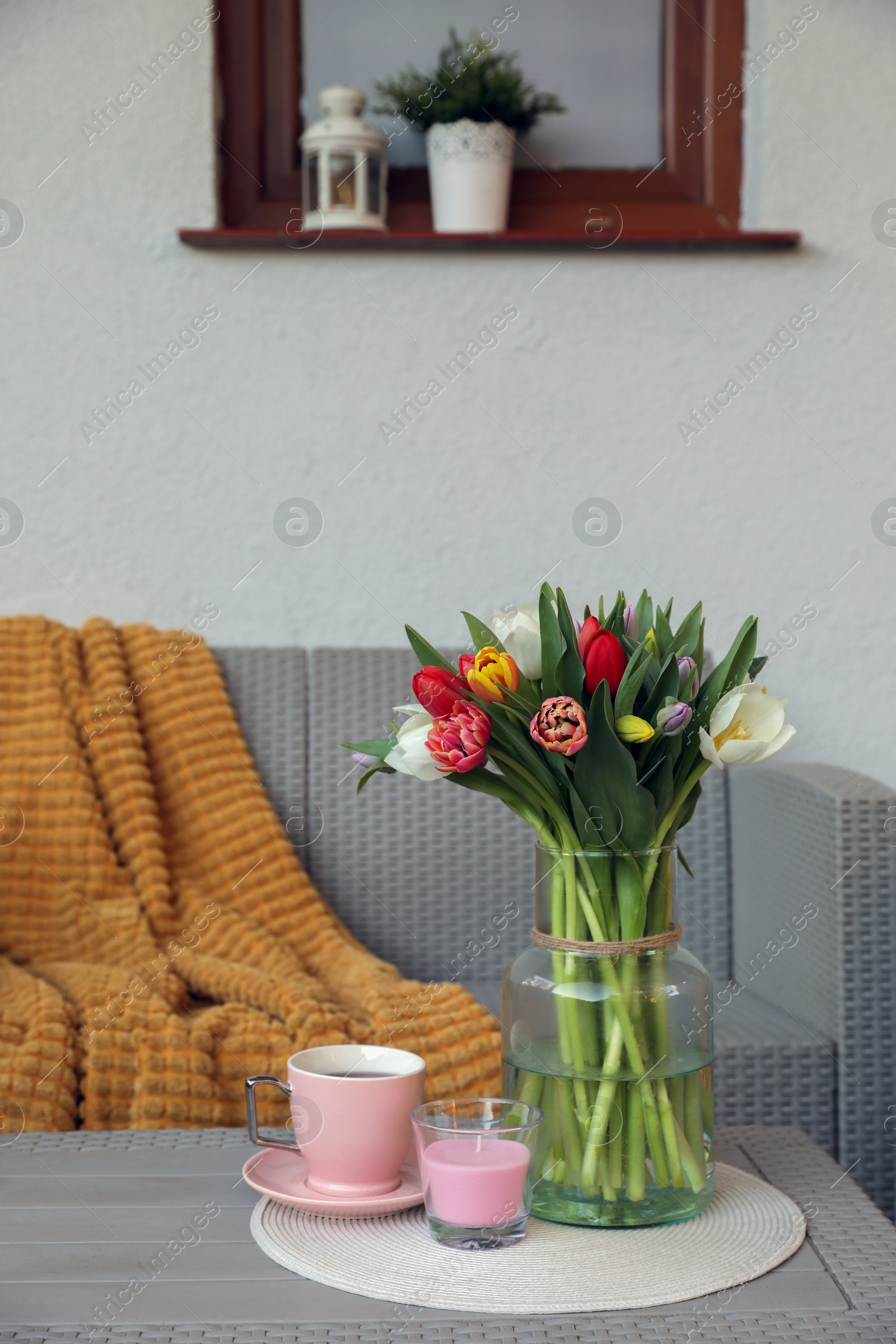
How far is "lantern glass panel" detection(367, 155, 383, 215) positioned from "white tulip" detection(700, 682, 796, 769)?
1.35m

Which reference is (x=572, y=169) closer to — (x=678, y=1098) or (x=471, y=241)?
(x=471, y=241)

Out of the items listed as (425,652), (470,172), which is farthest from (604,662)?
(470,172)

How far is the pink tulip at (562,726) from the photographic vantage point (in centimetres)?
63

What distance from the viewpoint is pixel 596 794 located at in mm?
655

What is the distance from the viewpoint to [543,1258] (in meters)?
0.62

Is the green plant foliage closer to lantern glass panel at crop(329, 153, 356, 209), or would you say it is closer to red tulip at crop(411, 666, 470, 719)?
lantern glass panel at crop(329, 153, 356, 209)

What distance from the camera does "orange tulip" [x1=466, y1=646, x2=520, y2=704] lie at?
2.14 ft

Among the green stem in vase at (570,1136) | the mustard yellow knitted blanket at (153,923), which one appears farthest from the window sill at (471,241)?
the green stem in vase at (570,1136)

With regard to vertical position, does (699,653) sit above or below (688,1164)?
above

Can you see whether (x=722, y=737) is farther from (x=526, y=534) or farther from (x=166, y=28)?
(x=166, y=28)

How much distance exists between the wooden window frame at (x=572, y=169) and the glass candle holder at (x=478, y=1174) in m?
1.44

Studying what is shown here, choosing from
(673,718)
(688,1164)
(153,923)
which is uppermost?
(673,718)

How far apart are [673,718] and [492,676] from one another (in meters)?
0.10

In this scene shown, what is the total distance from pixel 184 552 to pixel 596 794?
1.25 m
